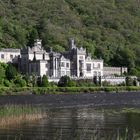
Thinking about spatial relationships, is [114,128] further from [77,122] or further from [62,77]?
[62,77]

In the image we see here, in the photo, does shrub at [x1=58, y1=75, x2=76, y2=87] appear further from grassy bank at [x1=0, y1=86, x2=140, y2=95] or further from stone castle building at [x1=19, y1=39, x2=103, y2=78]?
stone castle building at [x1=19, y1=39, x2=103, y2=78]

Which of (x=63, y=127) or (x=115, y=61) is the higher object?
(x=115, y=61)

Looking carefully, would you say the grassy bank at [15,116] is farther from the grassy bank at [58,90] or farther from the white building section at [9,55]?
the white building section at [9,55]

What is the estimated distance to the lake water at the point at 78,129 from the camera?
125 ft

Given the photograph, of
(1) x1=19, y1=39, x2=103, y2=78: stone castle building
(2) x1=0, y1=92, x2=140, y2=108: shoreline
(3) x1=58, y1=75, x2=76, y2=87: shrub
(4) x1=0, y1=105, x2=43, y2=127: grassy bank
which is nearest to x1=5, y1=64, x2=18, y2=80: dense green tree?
(3) x1=58, y1=75, x2=76, y2=87: shrub

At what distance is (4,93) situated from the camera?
10750cm

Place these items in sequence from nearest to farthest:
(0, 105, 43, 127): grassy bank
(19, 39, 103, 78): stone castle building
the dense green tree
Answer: (0, 105, 43, 127): grassy bank, the dense green tree, (19, 39, 103, 78): stone castle building

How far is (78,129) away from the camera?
1702 inches

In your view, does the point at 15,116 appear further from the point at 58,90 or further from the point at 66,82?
the point at 66,82

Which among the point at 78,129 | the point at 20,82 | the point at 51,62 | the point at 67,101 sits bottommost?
the point at 78,129

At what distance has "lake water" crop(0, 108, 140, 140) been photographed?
3803 centimetres

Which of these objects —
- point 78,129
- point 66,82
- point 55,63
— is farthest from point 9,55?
point 78,129

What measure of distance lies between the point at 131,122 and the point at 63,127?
6.45m

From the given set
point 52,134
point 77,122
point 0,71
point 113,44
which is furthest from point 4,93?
point 113,44
